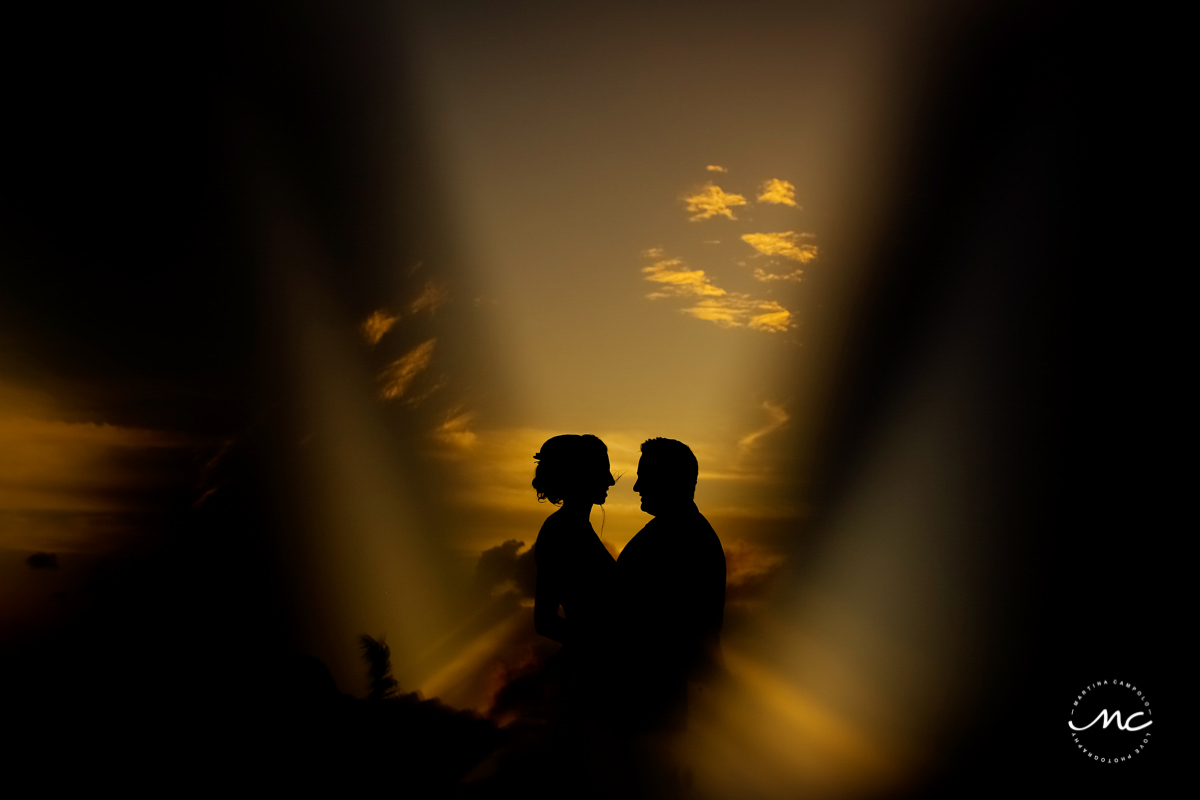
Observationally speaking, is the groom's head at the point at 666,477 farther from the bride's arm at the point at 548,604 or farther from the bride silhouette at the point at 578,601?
the bride's arm at the point at 548,604

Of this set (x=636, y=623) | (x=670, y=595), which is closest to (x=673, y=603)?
(x=670, y=595)

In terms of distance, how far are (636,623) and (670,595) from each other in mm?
408

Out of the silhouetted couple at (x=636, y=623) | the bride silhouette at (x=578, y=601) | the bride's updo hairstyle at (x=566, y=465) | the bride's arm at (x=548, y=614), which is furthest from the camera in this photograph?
the bride's updo hairstyle at (x=566, y=465)

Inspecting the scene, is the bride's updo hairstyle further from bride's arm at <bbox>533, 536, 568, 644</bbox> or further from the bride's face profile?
bride's arm at <bbox>533, 536, 568, 644</bbox>

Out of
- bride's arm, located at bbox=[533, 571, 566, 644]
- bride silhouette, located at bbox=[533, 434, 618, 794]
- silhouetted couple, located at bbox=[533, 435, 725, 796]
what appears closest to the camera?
silhouetted couple, located at bbox=[533, 435, 725, 796]

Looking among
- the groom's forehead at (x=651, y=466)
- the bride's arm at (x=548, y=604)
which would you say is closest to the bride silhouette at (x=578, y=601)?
the bride's arm at (x=548, y=604)

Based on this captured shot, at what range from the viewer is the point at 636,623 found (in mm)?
6301

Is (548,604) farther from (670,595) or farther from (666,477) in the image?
(666,477)

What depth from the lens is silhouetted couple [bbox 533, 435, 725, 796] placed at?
6.18 metres

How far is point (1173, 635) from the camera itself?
18859 mm

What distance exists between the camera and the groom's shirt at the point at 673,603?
621cm

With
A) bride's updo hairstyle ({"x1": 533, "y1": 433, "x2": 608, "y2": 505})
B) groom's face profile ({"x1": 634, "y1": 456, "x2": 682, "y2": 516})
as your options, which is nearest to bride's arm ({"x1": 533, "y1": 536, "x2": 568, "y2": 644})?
bride's updo hairstyle ({"x1": 533, "y1": 433, "x2": 608, "y2": 505})

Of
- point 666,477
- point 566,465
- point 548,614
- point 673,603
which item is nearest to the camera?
point 673,603

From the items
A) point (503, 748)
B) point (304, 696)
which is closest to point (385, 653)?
point (304, 696)
